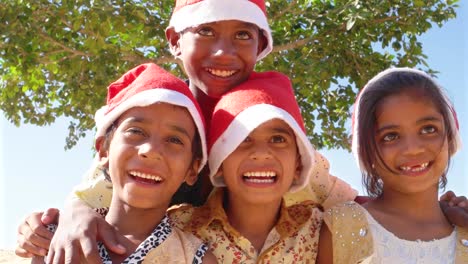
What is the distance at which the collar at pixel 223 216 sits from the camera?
8.57ft

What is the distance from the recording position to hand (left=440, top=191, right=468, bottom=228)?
2.71 metres

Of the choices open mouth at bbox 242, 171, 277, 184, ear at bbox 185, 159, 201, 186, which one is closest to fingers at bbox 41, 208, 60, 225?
ear at bbox 185, 159, 201, 186

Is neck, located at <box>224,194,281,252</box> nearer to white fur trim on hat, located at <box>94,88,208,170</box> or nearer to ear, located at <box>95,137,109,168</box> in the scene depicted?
white fur trim on hat, located at <box>94,88,208,170</box>

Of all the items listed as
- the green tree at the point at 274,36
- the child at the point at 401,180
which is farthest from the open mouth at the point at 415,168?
the green tree at the point at 274,36

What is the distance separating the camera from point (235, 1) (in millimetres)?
3057

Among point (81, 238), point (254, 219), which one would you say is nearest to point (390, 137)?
point (254, 219)

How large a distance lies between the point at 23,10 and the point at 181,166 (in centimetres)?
458

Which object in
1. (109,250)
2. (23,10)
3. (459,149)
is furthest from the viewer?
(23,10)

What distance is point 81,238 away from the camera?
2.29 m

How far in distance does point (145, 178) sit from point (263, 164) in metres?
0.51

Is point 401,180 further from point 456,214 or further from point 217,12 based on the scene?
point 217,12

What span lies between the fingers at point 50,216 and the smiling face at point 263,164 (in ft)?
2.59

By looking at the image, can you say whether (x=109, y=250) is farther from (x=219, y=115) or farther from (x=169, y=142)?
(x=219, y=115)

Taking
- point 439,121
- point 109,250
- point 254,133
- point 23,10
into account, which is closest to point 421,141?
point 439,121
